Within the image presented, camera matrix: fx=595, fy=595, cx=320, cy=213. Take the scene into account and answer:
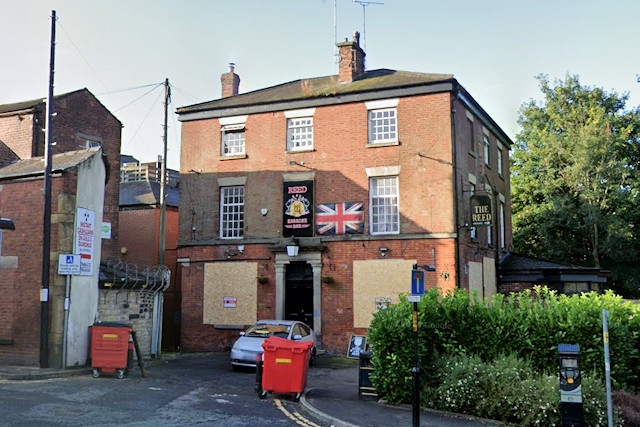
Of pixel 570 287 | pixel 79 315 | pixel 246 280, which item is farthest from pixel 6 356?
pixel 570 287

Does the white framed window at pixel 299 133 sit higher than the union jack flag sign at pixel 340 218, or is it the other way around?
the white framed window at pixel 299 133

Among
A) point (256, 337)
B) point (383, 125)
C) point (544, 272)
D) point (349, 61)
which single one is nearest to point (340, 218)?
point (383, 125)

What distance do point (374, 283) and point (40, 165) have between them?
37.1 feet

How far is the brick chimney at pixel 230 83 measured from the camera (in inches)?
1042

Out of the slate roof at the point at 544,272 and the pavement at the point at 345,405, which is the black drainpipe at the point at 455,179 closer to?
the slate roof at the point at 544,272

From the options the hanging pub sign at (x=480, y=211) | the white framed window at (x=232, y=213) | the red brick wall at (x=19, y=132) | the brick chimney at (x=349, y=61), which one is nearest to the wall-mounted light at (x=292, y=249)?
the white framed window at (x=232, y=213)

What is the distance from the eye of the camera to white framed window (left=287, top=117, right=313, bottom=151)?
2286cm

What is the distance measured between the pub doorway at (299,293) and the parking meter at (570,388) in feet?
43.6

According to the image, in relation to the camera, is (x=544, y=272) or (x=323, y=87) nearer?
(x=544, y=272)

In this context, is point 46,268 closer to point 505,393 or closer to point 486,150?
point 505,393

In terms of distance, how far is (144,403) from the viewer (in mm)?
11250

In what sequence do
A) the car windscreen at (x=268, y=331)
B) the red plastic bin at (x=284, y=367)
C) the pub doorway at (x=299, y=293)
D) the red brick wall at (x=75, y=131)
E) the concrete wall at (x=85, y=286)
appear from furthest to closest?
the pub doorway at (x=299, y=293) → the red brick wall at (x=75, y=131) → the car windscreen at (x=268, y=331) → the concrete wall at (x=85, y=286) → the red plastic bin at (x=284, y=367)

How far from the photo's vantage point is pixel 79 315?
15688mm

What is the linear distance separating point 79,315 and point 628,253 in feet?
88.4
